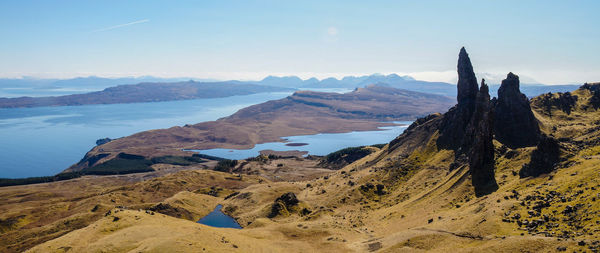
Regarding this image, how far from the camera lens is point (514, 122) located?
12400cm

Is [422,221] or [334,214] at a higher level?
[422,221]

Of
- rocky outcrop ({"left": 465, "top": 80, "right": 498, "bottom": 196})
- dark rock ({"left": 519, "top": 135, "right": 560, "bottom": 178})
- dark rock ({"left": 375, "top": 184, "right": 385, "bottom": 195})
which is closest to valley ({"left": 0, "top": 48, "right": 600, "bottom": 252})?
dark rock ({"left": 519, "top": 135, "right": 560, "bottom": 178})

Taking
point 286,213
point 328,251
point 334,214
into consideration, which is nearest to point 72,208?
point 286,213

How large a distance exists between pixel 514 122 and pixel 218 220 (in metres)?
108

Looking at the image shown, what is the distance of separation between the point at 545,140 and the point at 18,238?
497ft

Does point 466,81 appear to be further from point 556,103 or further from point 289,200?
point 289,200

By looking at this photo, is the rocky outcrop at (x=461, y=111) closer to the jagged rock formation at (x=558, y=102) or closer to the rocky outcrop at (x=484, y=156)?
the rocky outcrop at (x=484, y=156)

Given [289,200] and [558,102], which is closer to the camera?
[289,200]

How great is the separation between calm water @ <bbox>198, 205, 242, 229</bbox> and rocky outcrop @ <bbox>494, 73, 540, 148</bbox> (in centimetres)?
9334

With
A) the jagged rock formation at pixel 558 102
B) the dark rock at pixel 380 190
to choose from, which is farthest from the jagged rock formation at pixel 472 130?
the jagged rock formation at pixel 558 102

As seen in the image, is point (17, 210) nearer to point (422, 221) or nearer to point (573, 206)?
point (422, 221)

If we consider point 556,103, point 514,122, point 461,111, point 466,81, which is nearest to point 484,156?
point 461,111

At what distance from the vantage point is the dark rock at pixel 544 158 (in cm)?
7538

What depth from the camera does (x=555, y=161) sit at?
247 feet
